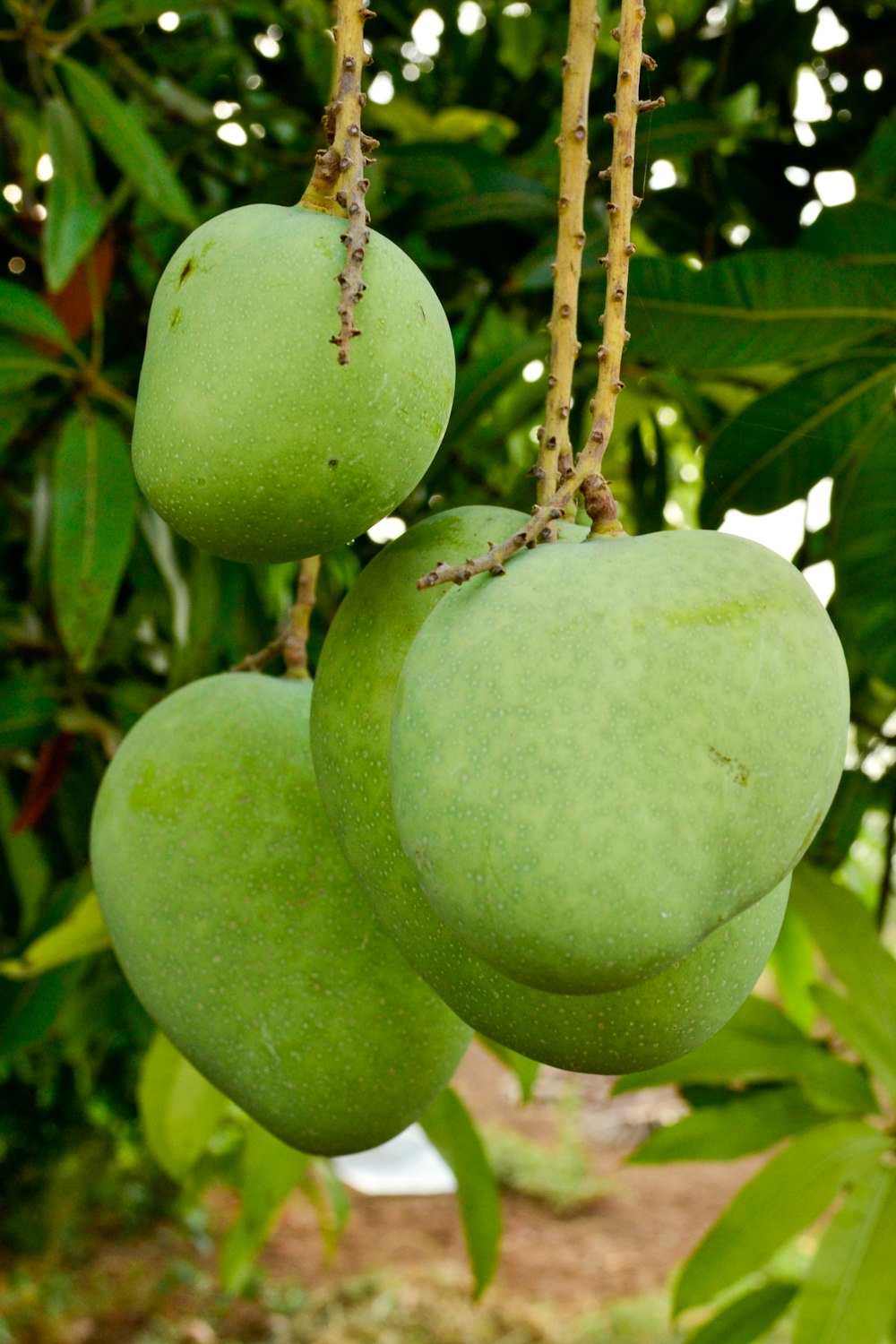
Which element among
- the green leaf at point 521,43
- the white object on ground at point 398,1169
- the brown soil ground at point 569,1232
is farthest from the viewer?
the white object on ground at point 398,1169

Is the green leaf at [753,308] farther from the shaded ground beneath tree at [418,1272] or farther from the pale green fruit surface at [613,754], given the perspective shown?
the shaded ground beneath tree at [418,1272]

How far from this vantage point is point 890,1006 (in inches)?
49.1

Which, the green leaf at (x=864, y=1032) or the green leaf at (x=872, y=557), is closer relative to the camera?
the green leaf at (x=872, y=557)

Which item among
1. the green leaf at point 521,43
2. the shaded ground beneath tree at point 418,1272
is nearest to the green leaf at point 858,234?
the green leaf at point 521,43

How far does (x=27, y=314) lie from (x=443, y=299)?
0.45 m

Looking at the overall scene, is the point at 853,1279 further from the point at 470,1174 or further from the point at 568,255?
the point at 568,255

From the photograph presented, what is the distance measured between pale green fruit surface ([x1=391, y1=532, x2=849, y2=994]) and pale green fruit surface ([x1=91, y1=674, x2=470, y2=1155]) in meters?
0.22

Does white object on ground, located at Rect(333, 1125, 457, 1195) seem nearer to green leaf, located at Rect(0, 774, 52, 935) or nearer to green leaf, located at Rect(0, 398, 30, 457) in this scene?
green leaf, located at Rect(0, 774, 52, 935)

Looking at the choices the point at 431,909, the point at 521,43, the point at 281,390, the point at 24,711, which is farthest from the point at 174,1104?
the point at 521,43

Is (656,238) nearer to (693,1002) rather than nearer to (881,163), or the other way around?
(881,163)

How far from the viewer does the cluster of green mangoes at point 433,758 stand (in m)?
0.39

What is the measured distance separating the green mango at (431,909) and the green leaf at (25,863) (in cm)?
88

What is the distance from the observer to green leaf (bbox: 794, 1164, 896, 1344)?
1093 mm

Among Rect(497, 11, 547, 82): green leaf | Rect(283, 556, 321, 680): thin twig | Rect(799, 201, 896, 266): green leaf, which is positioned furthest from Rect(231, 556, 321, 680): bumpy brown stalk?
Rect(497, 11, 547, 82): green leaf
